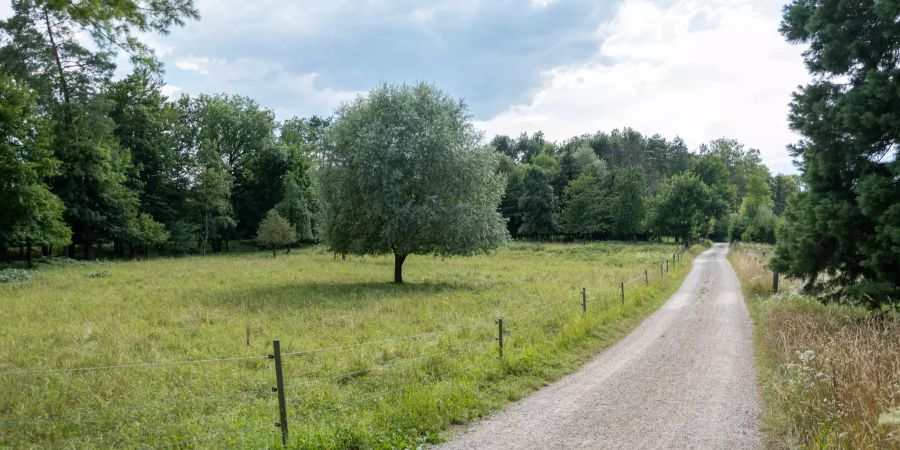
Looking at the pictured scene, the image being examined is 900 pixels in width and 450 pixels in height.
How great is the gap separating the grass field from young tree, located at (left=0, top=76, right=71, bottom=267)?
1322 cm

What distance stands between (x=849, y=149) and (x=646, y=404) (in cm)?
943

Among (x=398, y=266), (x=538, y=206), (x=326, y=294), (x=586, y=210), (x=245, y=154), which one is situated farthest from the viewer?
(x=538, y=206)

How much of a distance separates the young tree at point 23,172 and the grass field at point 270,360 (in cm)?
1322

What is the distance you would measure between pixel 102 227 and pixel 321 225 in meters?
32.5

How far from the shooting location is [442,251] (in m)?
26.3

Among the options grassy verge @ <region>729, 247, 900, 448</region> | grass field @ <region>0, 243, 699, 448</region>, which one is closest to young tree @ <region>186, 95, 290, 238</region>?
grass field @ <region>0, 243, 699, 448</region>

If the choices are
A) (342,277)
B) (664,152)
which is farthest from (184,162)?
(664,152)

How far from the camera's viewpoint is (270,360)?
437 inches

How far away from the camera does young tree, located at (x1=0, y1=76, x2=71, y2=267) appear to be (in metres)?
33.5

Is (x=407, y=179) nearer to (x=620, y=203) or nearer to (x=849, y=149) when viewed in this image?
(x=849, y=149)

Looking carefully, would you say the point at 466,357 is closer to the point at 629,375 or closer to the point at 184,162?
the point at 629,375

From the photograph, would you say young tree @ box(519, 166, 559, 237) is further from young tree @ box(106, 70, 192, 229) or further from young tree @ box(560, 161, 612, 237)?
young tree @ box(106, 70, 192, 229)

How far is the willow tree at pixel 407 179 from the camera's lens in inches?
975

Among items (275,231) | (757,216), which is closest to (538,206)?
(757,216)
